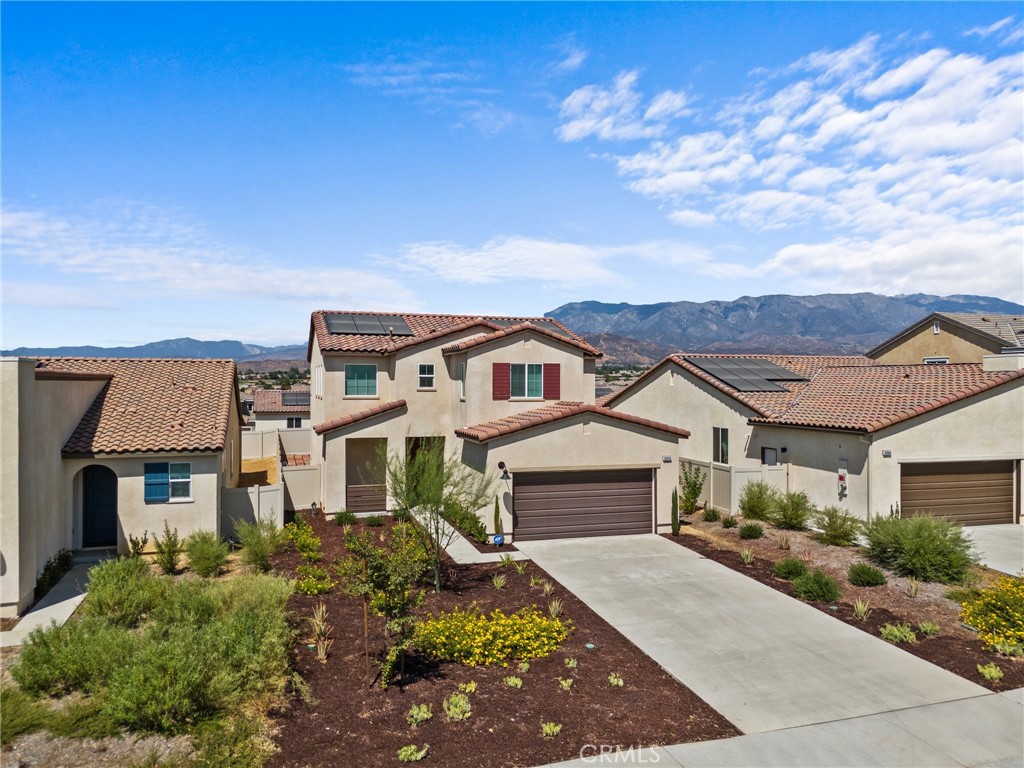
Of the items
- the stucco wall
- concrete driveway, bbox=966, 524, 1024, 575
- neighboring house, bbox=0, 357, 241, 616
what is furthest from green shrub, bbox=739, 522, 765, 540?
neighboring house, bbox=0, 357, 241, 616

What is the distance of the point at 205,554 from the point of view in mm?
14648

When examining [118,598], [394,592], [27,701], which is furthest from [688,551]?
[27,701]

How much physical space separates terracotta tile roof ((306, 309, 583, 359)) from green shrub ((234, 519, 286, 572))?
25.2 feet

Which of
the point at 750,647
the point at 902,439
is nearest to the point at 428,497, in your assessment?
the point at 750,647

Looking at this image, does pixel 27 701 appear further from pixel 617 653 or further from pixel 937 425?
pixel 937 425

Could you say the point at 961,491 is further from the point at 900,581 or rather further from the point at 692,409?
the point at 692,409

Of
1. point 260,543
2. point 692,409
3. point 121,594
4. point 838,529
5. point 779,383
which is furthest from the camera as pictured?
point 692,409

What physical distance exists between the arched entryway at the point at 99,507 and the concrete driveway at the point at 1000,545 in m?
21.7

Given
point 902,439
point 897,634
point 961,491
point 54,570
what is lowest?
point 897,634

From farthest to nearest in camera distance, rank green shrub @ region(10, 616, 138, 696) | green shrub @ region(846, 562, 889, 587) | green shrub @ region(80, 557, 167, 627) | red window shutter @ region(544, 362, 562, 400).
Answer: red window shutter @ region(544, 362, 562, 400) < green shrub @ region(846, 562, 889, 587) < green shrub @ region(80, 557, 167, 627) < green shrub @ region(10, 616, 138, 696)

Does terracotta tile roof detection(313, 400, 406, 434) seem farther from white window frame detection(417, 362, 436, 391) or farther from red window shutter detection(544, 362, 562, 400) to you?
red window shutter detection(544, 362, 562, 400)

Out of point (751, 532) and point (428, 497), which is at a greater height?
point (428, 497)

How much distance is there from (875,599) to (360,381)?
17100 millimetres

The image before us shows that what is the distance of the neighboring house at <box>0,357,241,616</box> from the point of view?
11.9 meters
